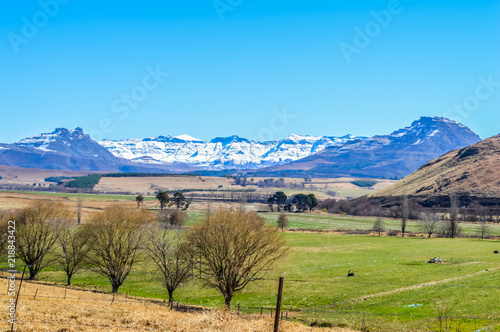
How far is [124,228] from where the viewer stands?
63844mm

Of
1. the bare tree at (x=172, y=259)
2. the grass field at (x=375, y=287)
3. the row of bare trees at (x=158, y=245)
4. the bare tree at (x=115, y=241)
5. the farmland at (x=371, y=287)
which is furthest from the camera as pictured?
the bare tree at (x=115, y=241)

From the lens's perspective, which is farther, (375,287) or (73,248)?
(73,248)

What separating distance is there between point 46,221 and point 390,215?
509ft

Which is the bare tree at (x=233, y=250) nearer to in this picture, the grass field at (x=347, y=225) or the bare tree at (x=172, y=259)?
the bare tree at (x=172, y=259)

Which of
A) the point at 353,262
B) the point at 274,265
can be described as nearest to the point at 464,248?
the point at 353,262

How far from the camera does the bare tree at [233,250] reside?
5055cm

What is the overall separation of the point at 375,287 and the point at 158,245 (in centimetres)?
2800

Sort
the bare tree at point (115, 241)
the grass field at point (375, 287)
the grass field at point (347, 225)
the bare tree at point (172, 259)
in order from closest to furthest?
the grass field at point (375, 287) < the bare tree at point (172, 259) < the bare tree at point (115, 241) < the grass field at point (347, 225)

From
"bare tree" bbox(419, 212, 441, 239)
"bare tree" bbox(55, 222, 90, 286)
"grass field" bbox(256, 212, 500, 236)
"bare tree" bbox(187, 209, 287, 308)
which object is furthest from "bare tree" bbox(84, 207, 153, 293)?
"bare tree" bbox(419, 212, 441, 239)

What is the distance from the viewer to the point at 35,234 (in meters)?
68.3

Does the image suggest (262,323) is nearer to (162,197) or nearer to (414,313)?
(414,313)

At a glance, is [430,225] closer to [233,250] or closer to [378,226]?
[378,226]

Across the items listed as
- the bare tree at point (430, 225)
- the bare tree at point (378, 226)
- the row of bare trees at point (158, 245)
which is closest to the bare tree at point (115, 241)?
the row of bare trees at point (158, 245)

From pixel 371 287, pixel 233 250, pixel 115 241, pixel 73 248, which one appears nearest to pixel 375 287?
pixel 371 287
